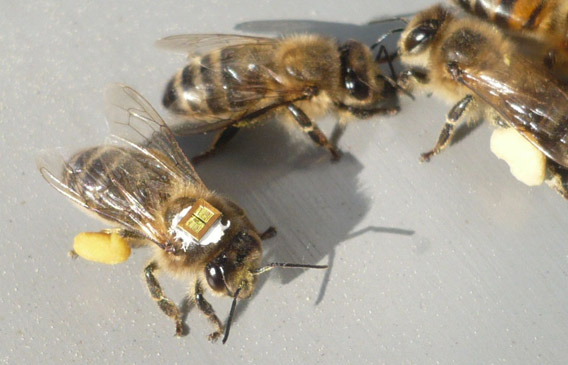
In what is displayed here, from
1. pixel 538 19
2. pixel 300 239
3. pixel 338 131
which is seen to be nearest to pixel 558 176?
pixel 538 19

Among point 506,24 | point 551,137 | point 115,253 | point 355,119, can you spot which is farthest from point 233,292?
point 506,24

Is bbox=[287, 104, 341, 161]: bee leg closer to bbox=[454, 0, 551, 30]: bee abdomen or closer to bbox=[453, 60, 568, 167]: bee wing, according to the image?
bbox=[453, 60, 568, 167]: bee wing

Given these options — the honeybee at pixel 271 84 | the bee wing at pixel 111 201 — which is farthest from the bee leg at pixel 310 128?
the bee wing at pixel 111 201

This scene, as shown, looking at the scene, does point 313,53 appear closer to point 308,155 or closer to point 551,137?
point 308,155

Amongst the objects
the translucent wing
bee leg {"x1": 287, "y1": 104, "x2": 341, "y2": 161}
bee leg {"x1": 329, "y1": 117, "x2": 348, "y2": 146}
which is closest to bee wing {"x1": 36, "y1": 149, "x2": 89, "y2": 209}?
the translucent wing

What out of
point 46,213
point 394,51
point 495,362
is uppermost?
point 394,51

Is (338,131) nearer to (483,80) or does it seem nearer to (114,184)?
(483,80)
